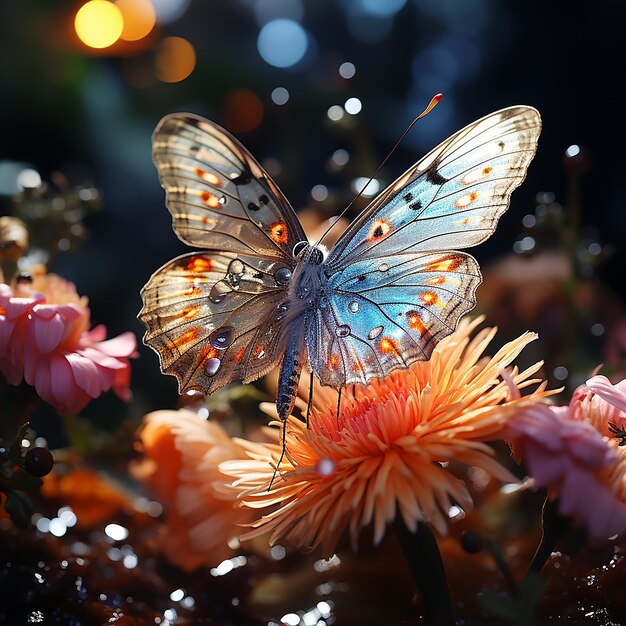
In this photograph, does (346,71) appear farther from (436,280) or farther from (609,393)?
(609,393)

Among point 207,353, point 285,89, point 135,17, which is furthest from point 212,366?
point 135,17

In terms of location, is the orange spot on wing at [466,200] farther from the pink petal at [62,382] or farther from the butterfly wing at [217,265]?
the pink petal at [62,382]

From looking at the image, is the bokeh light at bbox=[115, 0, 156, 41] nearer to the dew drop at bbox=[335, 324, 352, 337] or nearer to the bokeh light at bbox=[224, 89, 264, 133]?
the bokeh light at bbox=[224, 89, 264, 133]

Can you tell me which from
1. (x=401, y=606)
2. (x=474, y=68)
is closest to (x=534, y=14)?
(x=474, y=68)

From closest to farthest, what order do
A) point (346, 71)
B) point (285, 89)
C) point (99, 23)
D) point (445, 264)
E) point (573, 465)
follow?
point (573, 465) < point (445, 264) < point (346, 71) < point (285, 89) < point (99, 23)

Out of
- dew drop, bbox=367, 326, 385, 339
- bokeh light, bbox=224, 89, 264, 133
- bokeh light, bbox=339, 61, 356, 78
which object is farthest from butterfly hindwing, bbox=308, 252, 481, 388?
bokeh light, bbox=224, 89, 264, 133
